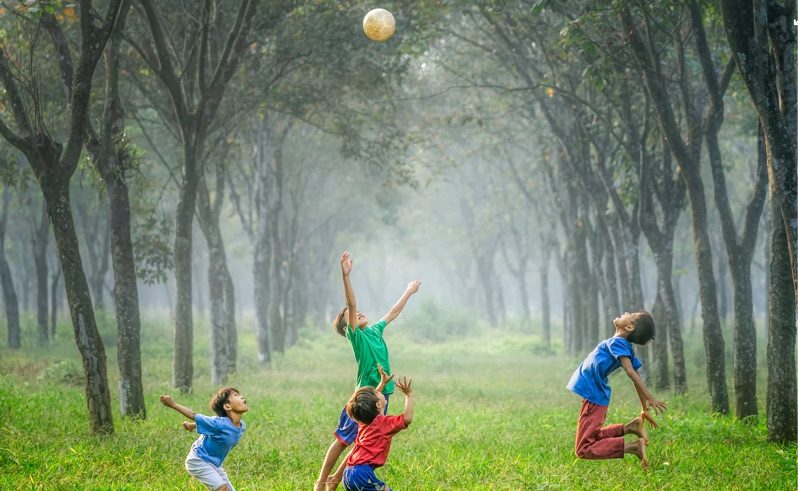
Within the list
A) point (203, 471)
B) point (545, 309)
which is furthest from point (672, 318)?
point (545, 309)

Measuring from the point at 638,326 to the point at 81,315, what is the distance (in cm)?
640

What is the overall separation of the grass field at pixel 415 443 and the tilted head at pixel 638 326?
142 centimetres

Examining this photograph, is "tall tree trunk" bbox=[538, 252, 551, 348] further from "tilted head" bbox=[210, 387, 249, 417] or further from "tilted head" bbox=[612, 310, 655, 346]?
"tilted head" bbox=[210, 387, 249, 417]

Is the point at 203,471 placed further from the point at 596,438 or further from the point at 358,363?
the point at 596,438

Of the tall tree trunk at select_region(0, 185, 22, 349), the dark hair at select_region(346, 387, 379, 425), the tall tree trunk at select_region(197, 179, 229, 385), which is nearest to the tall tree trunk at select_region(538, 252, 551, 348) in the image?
the tall tree trunk at select_region(197, 179, 229, 385)

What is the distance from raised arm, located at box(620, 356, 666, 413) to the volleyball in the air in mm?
5478

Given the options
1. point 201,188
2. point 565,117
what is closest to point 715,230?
point 565,117

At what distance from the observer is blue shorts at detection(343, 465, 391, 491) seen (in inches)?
238

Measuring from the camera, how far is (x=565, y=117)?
20.3 meters

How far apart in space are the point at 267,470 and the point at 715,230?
27079 millimetres

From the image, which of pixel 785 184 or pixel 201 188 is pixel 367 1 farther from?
pixel 785 184

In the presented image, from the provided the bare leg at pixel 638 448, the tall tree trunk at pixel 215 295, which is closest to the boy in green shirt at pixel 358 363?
the bare leg at pixel 638 448

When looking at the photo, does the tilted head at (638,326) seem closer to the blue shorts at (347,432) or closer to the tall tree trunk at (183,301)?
the blue shorts at (347,432)

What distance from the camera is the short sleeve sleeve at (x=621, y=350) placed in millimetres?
7188
